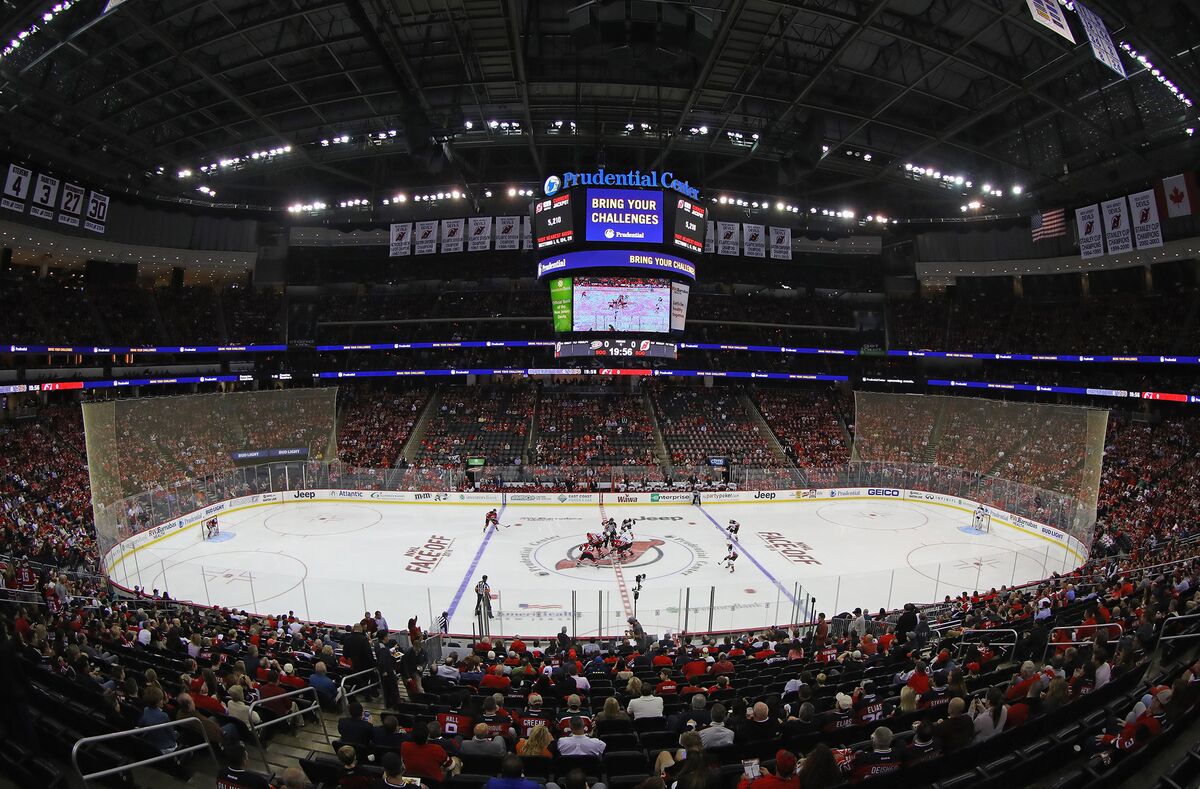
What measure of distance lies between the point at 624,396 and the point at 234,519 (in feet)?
77.6

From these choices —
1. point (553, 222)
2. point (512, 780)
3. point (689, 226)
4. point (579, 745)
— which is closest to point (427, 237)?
point (553, 222)

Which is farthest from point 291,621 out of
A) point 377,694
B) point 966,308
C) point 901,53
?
point 966,308

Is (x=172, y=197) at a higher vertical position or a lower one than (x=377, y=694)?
higher

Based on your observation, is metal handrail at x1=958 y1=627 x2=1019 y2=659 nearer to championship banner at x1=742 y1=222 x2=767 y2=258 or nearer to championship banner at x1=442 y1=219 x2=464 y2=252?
championship banner at x1=742 y1=222 x2=767 y2=258

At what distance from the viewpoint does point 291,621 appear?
13.5 metres

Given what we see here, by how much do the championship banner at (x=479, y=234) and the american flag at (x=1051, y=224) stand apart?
2923cm

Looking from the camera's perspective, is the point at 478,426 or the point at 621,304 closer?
the point at 621,304

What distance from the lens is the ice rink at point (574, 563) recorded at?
15438 millimetres

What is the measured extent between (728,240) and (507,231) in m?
13.5

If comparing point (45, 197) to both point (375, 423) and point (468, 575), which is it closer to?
point (375, 423)

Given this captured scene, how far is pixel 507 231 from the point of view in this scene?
1465 inches

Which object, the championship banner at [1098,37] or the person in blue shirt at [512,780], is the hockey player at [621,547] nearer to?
the person in blue shirt at [512,780]

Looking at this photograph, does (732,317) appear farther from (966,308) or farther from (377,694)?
(377,694)

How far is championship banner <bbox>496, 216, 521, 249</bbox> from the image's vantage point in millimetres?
37156
